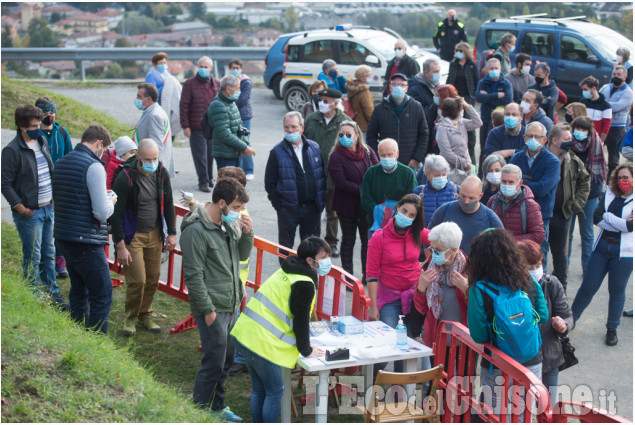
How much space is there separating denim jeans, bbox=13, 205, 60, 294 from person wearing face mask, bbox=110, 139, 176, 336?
100 centimetres

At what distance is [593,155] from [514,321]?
500cm

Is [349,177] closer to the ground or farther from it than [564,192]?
farther from it

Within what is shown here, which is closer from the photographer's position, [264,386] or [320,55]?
[264,386]

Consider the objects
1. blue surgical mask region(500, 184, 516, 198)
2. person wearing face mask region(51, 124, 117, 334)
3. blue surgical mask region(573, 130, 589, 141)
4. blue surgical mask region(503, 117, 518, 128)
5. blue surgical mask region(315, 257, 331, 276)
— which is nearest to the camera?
blue surgical mask region(315, 257, 331, 276)

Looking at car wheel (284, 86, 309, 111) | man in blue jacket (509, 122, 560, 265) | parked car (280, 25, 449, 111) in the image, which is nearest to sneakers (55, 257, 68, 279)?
man in blue jacket (509, 122, 560, 265)

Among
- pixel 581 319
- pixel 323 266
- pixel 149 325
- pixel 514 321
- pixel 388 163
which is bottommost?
pixel 581 319

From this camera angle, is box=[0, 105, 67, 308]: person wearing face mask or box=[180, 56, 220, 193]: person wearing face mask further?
box=[180, 56, 220, 193]: person wearing face mask

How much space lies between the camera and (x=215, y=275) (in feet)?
20.0

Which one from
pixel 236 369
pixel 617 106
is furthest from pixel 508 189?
pixel 617 106

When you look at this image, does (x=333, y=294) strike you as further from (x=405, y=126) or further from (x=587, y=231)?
(x=587, y=231)

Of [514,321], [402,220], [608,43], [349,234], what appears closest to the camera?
[514,321]

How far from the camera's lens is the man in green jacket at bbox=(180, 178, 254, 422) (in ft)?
19.5

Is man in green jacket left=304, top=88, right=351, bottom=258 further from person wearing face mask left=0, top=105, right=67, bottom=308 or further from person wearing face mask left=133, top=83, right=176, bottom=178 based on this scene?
person wearing face mask left=0, top=105, right=67, bottom=308

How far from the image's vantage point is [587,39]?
16.9 meters
